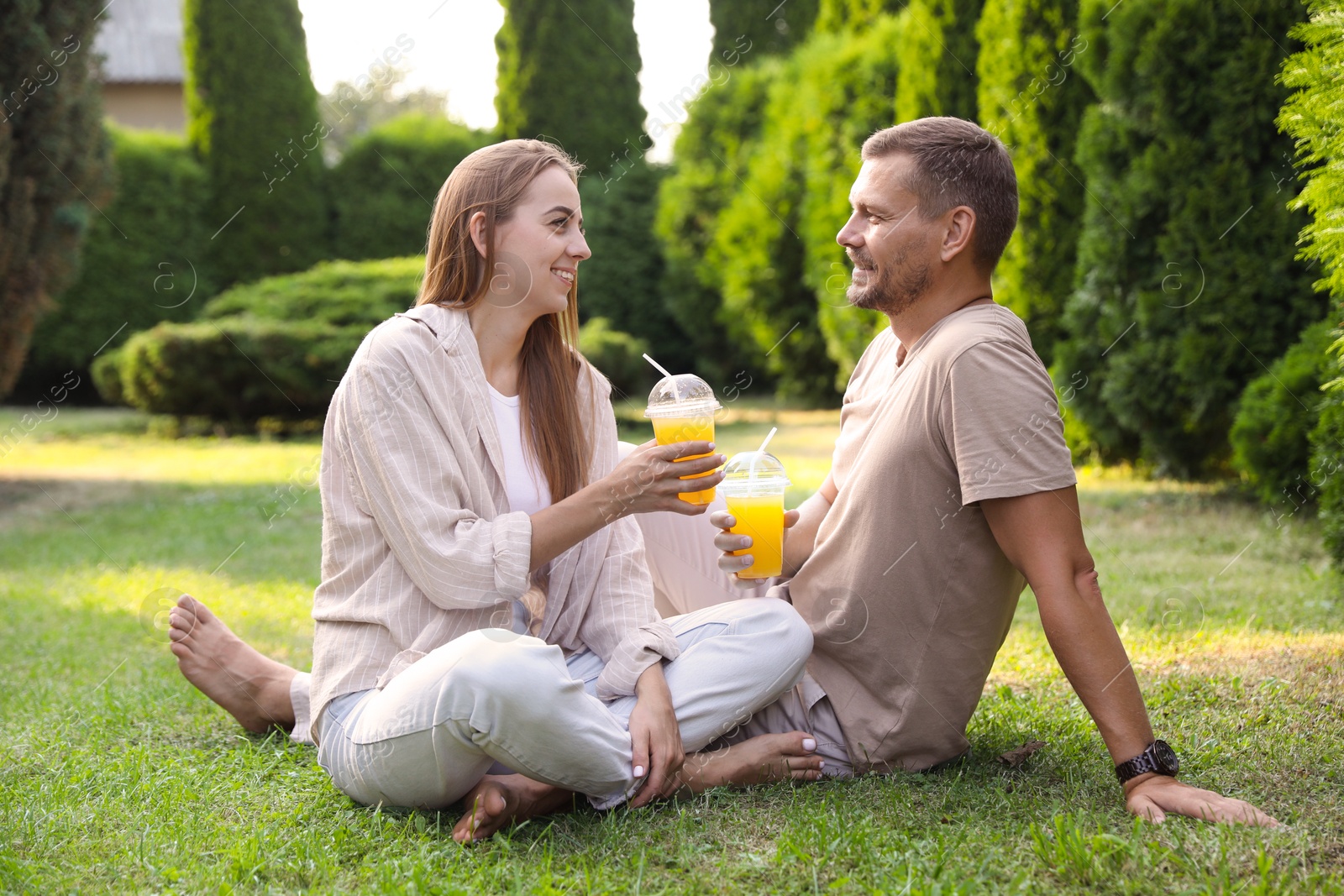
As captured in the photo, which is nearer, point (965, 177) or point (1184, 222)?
point (965, 177)

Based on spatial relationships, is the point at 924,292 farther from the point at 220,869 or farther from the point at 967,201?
the point at 220,869

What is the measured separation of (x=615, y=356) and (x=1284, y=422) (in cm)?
667

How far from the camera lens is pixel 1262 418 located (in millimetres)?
5672

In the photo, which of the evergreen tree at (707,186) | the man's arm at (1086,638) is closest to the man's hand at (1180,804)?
the man's arm at (1086,638)

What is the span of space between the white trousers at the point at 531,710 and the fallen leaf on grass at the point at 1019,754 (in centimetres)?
58

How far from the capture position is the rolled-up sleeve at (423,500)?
2.45m

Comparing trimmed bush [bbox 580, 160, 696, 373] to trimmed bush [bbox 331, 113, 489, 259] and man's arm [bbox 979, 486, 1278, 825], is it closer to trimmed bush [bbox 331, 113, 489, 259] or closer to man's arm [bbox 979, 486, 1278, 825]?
trimmed bush [bbox 331, 113, 489, 259]

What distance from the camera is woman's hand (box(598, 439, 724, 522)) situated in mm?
2469

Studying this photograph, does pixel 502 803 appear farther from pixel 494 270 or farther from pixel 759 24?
pixel 759 24

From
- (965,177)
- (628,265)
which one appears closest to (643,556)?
(965,177)

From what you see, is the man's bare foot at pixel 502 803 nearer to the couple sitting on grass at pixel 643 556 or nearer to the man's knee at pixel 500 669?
the couple sitting on grass at pixel 643 556

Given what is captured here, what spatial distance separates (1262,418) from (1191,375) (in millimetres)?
1035

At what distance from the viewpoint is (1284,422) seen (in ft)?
17.9

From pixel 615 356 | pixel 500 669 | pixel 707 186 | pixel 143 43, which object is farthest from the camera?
pixel 143 43
